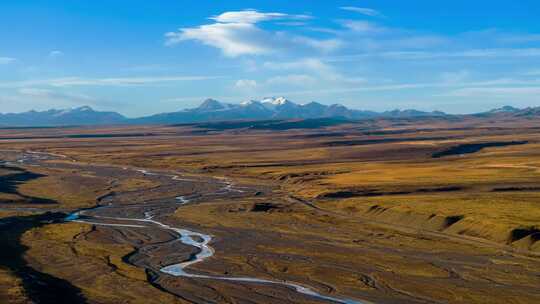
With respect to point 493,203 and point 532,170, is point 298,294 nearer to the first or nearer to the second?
point 493,203

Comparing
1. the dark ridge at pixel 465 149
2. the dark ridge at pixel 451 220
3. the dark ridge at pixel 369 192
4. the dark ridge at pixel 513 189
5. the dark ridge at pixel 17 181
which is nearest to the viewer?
the dark ridge at pixel 451 220

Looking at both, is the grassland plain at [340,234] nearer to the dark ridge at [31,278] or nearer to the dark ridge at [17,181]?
the dark ridge at [31,278]

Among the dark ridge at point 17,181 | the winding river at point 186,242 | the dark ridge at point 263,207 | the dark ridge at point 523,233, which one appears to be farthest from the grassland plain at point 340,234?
the winding river at point 186,242

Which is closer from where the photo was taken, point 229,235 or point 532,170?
point 229,235

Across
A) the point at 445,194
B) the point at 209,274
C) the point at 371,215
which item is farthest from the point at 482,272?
the point at 445,194

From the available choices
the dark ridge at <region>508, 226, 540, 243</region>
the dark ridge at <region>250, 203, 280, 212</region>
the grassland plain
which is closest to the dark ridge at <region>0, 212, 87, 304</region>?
the grassland plain

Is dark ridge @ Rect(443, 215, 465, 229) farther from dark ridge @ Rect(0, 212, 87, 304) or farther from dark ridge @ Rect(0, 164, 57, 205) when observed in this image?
dark ridge @ Rect(0, 164, 57, 205)
